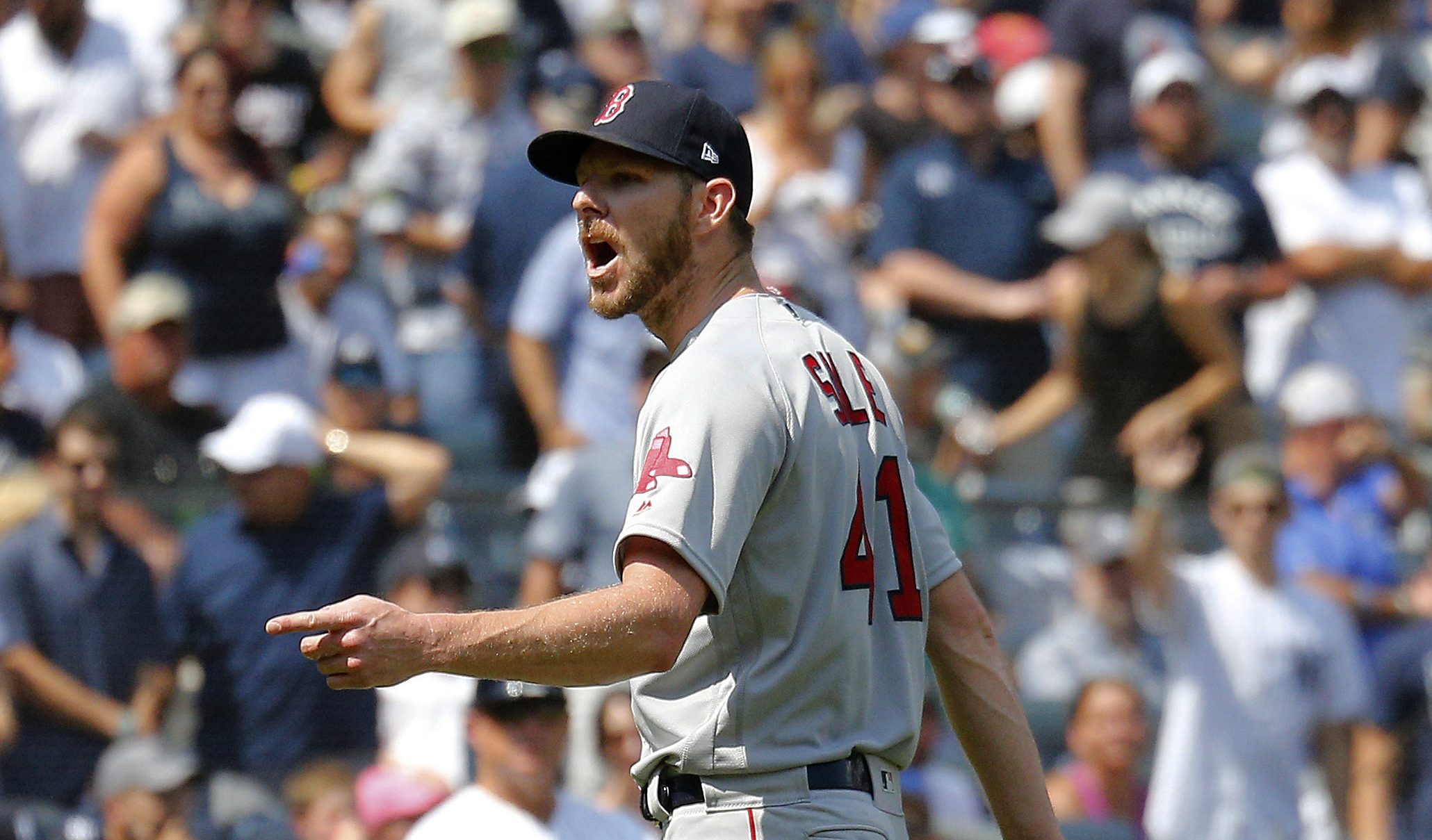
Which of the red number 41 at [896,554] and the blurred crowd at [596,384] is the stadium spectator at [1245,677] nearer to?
the blurred crowd at [596,384]

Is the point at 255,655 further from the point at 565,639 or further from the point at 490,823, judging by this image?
the point at 565,639

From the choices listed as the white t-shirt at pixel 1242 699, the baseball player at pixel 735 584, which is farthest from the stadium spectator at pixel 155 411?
the baseball player at pixel 735 584

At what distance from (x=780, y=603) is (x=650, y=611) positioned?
0.29 metres

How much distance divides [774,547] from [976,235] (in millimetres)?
4363

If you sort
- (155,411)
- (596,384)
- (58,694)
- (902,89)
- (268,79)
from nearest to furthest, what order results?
(58,694) → (155,411) → (596,384) → (268,79) → (902,89)

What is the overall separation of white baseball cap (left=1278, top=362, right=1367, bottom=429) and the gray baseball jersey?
4.42 m

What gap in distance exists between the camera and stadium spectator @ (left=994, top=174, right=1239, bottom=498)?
21.6 ft

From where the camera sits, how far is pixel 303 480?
5.69 meters

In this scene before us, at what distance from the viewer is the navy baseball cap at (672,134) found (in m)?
2.68

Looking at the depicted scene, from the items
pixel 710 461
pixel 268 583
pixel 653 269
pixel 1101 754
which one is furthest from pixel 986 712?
pixel 268 583

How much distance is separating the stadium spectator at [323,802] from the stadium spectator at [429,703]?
0.47 feet

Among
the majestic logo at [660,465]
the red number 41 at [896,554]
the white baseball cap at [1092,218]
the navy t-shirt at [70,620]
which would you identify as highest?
the white baseball cap at [1092,218]

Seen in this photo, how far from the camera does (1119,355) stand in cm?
659

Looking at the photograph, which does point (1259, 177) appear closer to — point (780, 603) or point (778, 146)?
point (778, 146)
